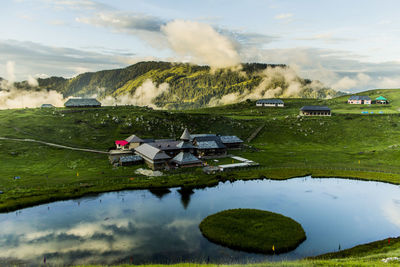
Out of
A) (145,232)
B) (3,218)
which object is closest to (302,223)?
(145,232)

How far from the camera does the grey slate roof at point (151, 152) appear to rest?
307 feet

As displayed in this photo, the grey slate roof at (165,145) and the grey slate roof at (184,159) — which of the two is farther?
the grey slate roof at (165,145)

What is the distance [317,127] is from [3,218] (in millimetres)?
156627

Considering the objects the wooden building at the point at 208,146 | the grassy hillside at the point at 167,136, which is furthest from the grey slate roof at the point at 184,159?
the wooden building at the point at 208,146

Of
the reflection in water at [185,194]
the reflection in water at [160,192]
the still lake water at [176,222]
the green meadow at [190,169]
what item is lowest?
the still lake water at [176,222]

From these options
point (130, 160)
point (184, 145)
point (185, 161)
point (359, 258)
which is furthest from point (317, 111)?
point (359, 258)

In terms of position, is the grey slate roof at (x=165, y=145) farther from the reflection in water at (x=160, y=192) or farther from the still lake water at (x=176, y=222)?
the still lake water at (x=176, y=222)

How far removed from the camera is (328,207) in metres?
62.4

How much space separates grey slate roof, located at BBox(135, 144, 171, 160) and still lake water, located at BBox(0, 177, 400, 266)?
22.7 metres

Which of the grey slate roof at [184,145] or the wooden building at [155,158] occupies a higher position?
the grey slate roof at [184,145]

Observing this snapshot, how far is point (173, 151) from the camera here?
351 ft

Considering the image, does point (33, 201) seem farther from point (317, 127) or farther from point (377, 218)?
point (317, 127)

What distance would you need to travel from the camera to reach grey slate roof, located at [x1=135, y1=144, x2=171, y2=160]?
307 ft

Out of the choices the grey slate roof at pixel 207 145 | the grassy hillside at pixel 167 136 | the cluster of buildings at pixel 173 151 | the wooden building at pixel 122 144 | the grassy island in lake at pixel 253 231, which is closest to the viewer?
the grassy island in lake at pixel 253 231
